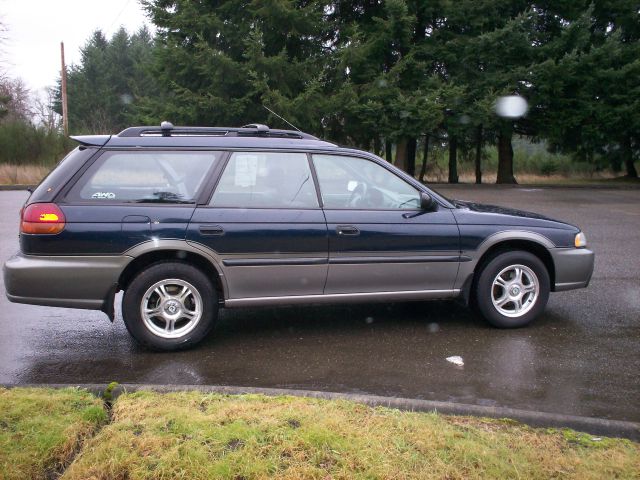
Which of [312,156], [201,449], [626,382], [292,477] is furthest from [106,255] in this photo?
[626,382]

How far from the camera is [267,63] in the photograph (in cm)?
2275

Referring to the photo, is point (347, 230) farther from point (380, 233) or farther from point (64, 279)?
point (64, 279)

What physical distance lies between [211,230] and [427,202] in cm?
186

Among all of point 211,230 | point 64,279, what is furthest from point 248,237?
point 64,279

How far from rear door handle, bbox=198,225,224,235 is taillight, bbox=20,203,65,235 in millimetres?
1040

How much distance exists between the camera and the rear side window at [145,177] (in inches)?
188

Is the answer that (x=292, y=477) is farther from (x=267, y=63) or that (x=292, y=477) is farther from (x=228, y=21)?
(x=228, y=21)

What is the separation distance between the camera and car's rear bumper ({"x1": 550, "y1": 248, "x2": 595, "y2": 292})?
18.3 ft

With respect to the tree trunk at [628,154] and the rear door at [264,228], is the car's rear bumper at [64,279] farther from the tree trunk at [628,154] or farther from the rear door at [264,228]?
the tree trunk at [628,154]

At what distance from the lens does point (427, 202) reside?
5.27m

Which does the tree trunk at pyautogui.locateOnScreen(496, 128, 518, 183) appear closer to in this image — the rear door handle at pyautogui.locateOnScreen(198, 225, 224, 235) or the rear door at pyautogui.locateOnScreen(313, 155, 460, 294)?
the rear door at pyautogui.locateOnScreen(313, 155, 460, 294)

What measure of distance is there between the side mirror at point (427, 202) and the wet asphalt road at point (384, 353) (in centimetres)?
112

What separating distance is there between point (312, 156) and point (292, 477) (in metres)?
3.07

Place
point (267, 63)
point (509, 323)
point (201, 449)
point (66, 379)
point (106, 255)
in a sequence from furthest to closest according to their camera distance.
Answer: point (267, 63)
point (509, 323)
point (106, 255)
point (66, 379)
point (201, 449)
